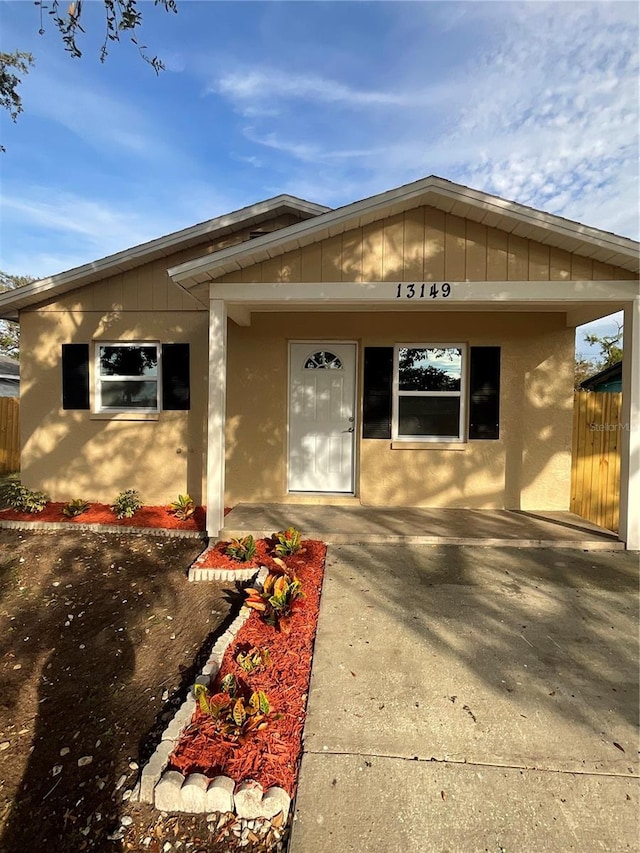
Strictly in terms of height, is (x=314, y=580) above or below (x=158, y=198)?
below

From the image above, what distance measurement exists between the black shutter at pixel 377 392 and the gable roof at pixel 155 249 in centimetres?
225

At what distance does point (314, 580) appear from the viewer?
4078 millimetres

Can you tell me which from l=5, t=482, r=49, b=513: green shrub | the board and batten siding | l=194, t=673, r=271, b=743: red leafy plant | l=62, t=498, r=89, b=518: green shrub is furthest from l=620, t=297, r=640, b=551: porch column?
l=5, t=482, r=49, b=513: green shrub

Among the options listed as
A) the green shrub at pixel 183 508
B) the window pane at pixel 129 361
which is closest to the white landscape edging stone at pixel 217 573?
the green shrub at pixel 183 508

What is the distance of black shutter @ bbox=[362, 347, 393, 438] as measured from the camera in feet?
20.9

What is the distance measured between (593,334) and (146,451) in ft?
66.2

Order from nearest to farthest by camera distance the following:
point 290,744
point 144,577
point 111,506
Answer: point 290,744, point 144,577, point 111,506

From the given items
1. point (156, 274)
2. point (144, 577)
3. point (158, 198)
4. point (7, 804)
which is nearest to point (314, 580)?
point (144, 577)

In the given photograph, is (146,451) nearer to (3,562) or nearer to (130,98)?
(3,562)

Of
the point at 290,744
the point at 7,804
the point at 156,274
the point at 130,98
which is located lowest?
the point at 7,804

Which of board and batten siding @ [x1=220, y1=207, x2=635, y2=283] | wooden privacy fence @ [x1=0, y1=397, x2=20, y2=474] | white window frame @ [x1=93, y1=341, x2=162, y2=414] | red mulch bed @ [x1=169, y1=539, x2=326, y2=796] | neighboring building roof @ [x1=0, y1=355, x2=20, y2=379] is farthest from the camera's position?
neighboring building roof @ [x1=0, y1=355, x2=20, y2=379]

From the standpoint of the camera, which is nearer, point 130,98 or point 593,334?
point 130,98

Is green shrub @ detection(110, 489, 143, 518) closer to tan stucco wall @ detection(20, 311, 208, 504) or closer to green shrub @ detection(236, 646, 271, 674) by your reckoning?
tan stucco wall @ detection(20, 311, 208, 504)

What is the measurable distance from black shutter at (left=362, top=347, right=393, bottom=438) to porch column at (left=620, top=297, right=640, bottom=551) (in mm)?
2851
